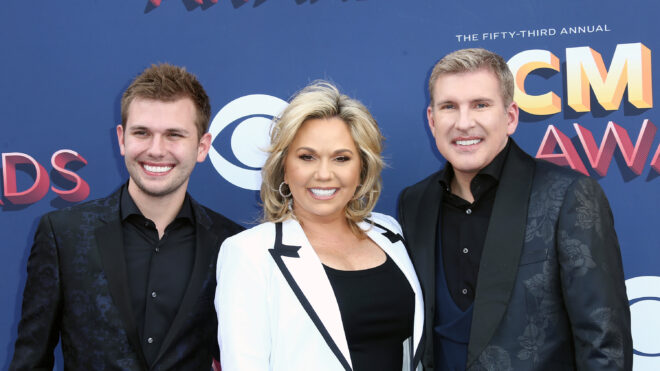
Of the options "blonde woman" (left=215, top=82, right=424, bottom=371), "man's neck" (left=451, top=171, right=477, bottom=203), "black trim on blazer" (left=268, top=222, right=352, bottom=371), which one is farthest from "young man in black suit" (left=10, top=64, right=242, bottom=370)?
"man's neck" (left=451, top=171, right=477, bottom=203)

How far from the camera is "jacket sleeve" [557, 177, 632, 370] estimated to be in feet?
5.84

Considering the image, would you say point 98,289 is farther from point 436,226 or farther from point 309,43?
point 309,43

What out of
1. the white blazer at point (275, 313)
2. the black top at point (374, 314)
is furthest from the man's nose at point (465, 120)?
the white blazer at point (275, 313)

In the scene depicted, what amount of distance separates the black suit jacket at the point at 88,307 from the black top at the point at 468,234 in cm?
94

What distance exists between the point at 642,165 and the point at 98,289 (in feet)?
7.97

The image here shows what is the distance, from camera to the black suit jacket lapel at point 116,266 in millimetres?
2014

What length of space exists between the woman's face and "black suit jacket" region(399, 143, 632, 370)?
552 mm

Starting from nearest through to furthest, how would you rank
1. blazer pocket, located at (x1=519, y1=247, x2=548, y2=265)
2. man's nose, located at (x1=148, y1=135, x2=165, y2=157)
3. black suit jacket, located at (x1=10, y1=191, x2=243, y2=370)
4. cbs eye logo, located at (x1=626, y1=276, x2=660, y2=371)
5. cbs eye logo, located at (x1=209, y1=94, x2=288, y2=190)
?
blazer pocket, located at (x1=519, y1=247, x2=548, y2=265) → black suit jacket, located at (x1=10, y1=191, x2=243, y2=370) → man's nose, located at (x1=148, y1=135, x2=165, y2=157) → cbs eye logo, located at (x1=626, y1=276, x2=660, y2=371) → cbs eye logo, located at (x1=209, y1=94, x2=288, y2=190)

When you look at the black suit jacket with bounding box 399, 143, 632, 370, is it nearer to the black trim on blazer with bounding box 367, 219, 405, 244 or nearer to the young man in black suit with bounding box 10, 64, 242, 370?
the black trim on blazer with bounding box 367, 219, 405, 244

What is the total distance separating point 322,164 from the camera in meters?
2.07

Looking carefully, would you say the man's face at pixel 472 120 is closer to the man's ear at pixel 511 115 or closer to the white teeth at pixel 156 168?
the man's ear at pixel 511 115

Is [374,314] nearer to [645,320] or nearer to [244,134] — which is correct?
[244,134]

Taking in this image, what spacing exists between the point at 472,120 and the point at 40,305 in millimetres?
1695

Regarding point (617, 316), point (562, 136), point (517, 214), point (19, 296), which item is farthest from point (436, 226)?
point (19, 296)
